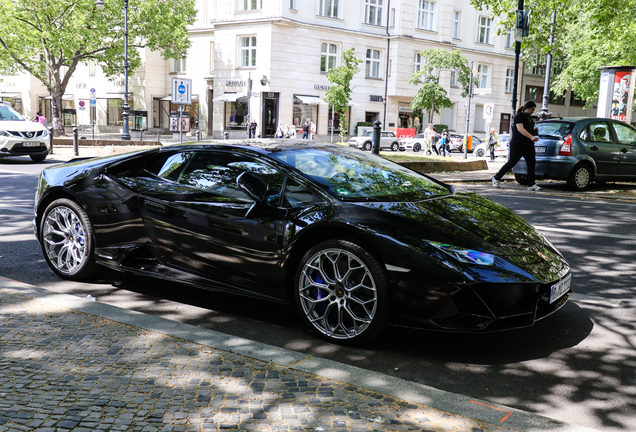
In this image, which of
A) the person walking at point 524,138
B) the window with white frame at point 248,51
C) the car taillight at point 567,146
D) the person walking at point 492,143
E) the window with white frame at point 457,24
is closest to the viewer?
the person walking at point 524,138

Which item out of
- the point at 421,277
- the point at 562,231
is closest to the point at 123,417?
the point at 421,277

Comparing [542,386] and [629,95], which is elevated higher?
[629,95]

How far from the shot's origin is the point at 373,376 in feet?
10.7

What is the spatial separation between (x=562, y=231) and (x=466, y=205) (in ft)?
13.0

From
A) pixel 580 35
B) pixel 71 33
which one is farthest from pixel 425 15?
pixel 71 33

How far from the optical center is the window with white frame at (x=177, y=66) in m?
49.5

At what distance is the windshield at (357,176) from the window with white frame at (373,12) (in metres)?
43.3

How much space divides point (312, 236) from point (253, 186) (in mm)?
592

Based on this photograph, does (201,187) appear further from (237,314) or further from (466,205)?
A: (466,205)

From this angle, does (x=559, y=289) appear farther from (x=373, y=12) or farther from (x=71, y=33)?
(x=373, y=12)

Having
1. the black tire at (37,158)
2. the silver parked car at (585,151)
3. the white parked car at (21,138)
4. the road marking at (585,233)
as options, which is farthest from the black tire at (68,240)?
the black tire at (37,158)

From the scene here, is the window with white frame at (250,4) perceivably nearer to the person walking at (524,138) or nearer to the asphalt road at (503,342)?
the person walking at (524,138)

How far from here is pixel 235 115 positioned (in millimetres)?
43844

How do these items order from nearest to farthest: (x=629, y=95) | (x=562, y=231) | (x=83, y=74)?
1. (x=562, y=231)
2. (x=629, y=95)
3. (x=83, y=74)
